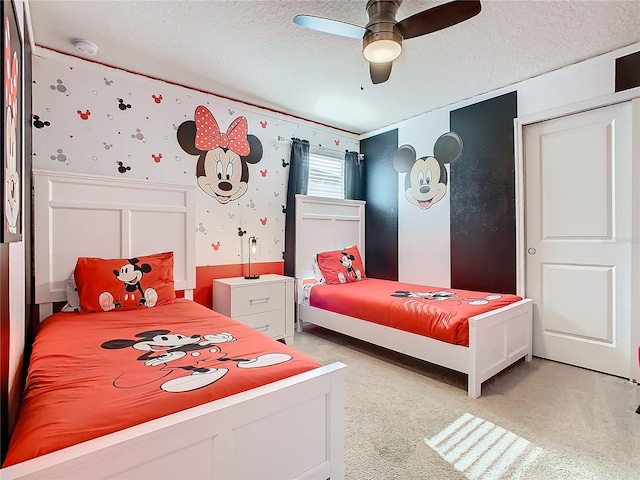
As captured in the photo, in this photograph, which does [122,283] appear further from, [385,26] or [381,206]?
[381,206]

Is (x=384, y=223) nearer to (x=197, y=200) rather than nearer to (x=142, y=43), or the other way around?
(x=197, y=200)

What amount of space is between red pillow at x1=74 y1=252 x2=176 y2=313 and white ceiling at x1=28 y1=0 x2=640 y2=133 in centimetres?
158

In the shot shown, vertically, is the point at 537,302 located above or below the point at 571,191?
below

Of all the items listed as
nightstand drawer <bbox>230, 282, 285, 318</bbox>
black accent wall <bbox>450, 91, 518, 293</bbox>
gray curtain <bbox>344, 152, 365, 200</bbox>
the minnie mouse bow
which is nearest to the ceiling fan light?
black accent wall <bbox>450, 91, 518, 293</bbox>

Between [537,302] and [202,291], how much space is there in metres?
3.11

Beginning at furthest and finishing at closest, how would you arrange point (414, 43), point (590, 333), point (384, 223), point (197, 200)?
point (384, 223) < point (197, 200) < point (590, 333) < point (414, 43)

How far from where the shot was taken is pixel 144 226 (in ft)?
9.04

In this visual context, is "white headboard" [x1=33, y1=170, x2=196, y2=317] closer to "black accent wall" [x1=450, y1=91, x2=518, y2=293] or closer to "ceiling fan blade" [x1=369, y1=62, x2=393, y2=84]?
"ceiling fan blade" [x1=369, y1=62, x2=393, y2=84]

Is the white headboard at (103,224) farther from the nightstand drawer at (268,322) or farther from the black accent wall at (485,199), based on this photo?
the black accent wall at (485,199)

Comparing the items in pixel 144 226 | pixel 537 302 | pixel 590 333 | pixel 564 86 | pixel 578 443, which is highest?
pixel 564 86

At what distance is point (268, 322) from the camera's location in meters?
3.21

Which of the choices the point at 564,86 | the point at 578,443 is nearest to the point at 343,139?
the point at 564,86

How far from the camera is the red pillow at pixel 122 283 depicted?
7.30ft

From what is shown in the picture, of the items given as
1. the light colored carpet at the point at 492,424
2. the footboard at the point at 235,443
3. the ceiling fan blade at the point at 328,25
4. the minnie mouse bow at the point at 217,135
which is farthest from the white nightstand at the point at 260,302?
the ceiling fan blade at the point at 328,25
